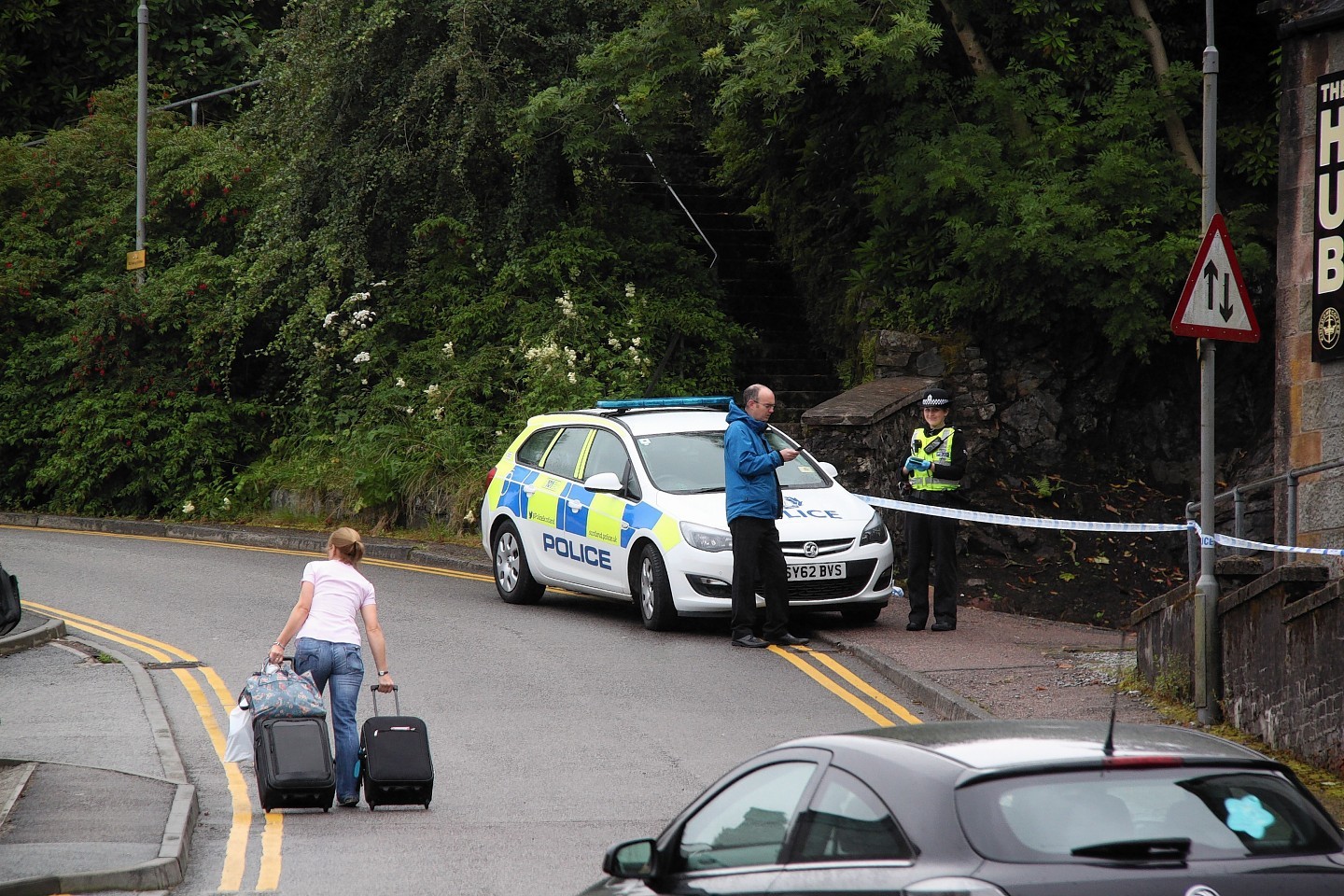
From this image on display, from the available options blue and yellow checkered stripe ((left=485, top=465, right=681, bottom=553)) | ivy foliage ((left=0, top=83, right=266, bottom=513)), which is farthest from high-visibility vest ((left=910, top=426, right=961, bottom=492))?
ivy foliage ((left=0, top=83, right=266, bottom=513))

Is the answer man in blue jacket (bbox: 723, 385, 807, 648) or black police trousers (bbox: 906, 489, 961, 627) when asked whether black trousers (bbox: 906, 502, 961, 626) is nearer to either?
black police trousers (bbox: 906, 489, 961, 627)

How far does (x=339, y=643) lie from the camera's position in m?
8.80

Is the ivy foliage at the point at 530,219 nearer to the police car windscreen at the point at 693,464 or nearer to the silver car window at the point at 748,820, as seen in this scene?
the police car windscreen at the point at 693,464

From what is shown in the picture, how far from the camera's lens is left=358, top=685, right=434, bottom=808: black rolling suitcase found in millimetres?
8414

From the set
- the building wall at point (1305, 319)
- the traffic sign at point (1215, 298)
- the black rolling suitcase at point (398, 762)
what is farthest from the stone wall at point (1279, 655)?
the black rolling suitcase at point (398, 762)

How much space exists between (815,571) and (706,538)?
3.03 feet

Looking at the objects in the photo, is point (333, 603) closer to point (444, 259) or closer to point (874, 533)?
point (874, 533)

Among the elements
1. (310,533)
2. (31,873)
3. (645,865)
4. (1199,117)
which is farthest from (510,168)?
(645,865)

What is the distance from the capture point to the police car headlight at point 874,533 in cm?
1333

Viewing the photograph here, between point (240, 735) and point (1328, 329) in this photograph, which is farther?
point (1328, 329)

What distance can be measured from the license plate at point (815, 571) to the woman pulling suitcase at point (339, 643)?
4949mm

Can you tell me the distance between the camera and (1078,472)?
62.6ft

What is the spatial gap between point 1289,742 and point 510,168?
16.1m

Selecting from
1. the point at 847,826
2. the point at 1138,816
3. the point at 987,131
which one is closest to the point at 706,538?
the point at 987,131
